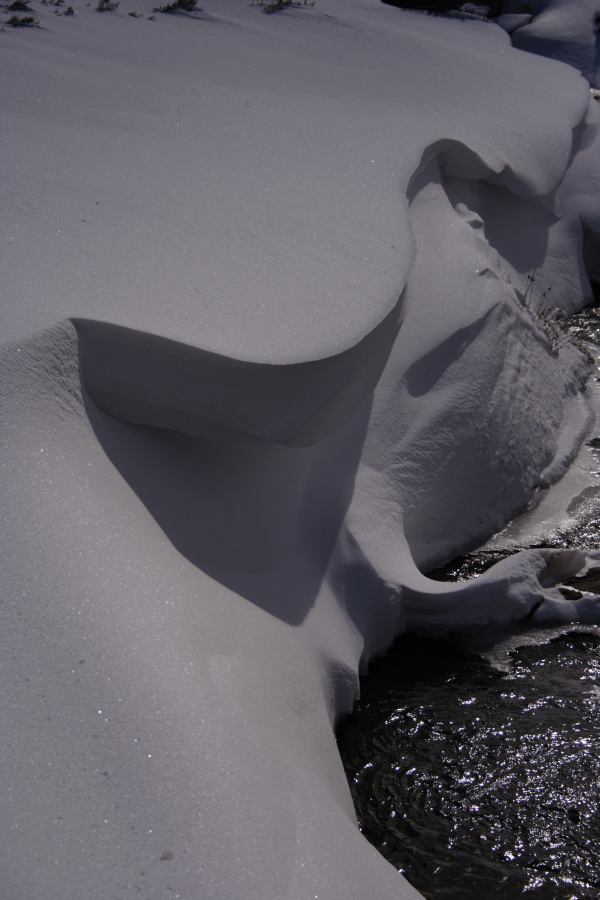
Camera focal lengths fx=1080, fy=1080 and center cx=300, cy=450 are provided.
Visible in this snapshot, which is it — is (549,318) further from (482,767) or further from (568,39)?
(568,39)

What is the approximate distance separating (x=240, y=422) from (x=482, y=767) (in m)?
0.96

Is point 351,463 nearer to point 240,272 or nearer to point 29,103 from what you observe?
point 240,272

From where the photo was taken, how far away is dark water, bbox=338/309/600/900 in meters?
2.18

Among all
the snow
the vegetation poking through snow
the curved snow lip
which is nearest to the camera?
the snow

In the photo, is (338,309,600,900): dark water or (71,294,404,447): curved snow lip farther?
(71,294,404,447): curved snow lip

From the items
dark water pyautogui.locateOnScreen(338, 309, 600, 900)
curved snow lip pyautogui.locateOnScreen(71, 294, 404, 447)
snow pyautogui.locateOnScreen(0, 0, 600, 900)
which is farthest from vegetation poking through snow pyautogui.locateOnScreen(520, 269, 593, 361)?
curved snow lip pyautogui.locateOnScreen(71, 294, 404, 447)

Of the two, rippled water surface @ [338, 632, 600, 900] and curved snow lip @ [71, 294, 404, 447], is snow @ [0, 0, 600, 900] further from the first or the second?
rippled water surface @ [338, 632, 600, 900]

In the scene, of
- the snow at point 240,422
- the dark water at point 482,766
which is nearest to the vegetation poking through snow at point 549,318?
the snow at point 240,422

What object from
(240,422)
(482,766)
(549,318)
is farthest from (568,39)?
(482,766)

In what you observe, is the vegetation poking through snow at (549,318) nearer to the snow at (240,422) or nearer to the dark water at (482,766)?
the snow at (240,422)

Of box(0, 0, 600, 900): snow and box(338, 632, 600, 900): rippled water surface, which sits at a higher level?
box(0, 0, 600, 900): snow

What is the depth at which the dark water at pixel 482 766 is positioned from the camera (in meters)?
2.18

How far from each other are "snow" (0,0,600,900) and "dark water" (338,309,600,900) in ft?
0.39

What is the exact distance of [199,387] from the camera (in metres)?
2.44
